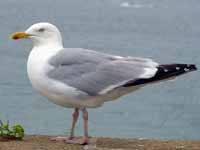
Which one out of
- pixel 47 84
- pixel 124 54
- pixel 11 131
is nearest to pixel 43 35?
pixel 47 84

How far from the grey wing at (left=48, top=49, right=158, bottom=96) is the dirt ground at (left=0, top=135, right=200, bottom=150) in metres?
0.37

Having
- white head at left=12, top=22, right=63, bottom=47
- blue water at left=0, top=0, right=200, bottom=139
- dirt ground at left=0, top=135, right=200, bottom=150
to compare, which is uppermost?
blue water at left=0, top=0, right=200, bottom=139

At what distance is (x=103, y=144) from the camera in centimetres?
521

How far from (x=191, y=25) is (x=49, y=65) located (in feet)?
56.9

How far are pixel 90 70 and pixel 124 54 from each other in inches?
354

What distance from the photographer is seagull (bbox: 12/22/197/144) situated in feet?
16.5

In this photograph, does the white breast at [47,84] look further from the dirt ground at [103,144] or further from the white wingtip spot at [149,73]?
the white wingtip spot at [149,73]

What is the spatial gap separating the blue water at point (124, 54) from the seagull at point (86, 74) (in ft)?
10.4

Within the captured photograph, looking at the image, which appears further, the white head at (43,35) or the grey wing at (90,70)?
the white head at (43,35)

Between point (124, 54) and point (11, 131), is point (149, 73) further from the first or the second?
point (124, 54)

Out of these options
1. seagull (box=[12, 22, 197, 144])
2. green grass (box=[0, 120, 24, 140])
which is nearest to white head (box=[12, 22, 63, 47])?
seagull (box=[12, 22, 197, 144])

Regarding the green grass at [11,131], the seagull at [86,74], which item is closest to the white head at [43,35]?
the seagull at [86,74]

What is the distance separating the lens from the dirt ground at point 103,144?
4.87 meters

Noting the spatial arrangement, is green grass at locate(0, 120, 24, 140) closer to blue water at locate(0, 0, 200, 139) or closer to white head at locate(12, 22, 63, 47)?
white head at locate(12, 22, 63, 47)
